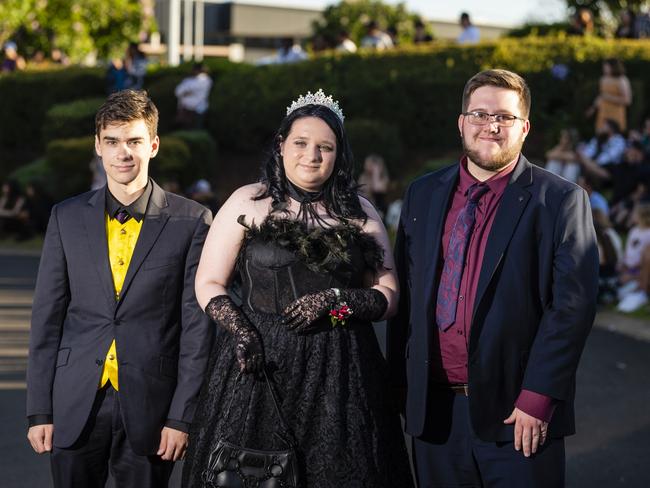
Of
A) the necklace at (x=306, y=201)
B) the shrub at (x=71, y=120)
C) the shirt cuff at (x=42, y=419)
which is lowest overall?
the shrub at (x=71, y=120)

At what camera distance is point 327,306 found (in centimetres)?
414

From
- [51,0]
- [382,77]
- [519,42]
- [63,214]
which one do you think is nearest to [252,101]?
[382,77]

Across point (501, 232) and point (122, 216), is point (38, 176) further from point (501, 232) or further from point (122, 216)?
point (501, 232)

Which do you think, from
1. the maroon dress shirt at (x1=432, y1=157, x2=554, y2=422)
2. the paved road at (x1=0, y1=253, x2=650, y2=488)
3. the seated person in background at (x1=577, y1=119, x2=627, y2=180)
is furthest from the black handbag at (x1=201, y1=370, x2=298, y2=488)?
the seated person in background at (x1=577, y1=119, x2=627, y2=180)

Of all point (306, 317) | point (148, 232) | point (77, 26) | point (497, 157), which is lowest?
point (306, 317)

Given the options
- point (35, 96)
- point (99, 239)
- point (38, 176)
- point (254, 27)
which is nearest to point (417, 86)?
point (38, 176)

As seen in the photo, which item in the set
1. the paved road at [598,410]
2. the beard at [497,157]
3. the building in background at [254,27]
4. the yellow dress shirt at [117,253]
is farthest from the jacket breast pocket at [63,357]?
the building in background at [254,27]

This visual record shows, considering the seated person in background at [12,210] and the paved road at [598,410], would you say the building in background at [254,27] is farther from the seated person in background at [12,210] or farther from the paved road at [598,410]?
the paved road at [598,410]

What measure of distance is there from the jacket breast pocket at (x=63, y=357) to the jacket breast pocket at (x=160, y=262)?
463 mm

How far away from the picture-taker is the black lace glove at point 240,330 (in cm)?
408

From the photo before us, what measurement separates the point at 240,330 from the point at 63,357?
0.76 metres

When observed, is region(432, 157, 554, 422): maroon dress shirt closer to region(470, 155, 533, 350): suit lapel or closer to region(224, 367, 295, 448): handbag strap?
region(470, 155, 533, 350): suit lapel

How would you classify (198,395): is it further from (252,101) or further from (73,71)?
(73,71)

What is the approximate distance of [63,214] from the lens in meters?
4.39
